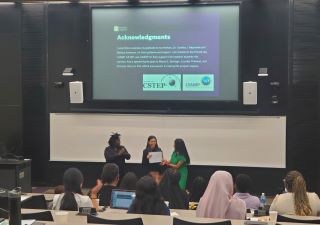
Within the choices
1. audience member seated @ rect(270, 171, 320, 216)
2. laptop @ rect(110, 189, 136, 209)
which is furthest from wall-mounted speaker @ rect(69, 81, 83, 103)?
audience member seated @ rect(270, 171, 320, 216)

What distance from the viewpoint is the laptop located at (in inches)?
184

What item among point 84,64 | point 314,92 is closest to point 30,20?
point 84,64

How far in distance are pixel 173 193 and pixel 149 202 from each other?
3.58 feet

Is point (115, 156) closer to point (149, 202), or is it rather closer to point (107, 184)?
point (107, 184)

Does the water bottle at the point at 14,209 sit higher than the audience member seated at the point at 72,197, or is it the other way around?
the water bottle at the point at 14,209

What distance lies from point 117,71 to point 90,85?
1.92ft

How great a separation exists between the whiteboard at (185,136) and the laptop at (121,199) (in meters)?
4.25

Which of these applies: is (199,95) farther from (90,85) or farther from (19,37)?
(19,37)

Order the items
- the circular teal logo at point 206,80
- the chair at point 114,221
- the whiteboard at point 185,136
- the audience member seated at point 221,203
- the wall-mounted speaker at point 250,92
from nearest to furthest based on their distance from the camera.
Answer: the chair at point 114,221 < the audience member seated at point 221,203 < the wall-mounted speaker at point 250,92 < the whiteboard at point 185,136 < the circular teal logo at point 206,80

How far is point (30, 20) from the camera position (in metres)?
9.41

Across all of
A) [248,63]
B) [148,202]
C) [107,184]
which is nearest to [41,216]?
[148,202]

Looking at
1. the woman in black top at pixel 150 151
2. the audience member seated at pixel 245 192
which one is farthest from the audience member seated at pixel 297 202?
the woman in black top at pixel 150 151

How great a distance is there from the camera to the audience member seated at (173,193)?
5.16 metres

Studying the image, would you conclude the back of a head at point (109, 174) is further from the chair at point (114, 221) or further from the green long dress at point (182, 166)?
the green long dress at point (182, 166)
